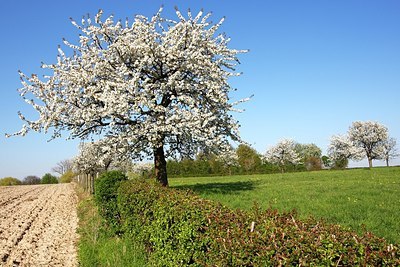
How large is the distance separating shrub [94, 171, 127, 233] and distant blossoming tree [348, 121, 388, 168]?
60067 mm

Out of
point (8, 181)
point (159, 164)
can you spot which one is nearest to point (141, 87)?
point (159, 164)

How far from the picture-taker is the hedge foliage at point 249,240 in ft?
10.6

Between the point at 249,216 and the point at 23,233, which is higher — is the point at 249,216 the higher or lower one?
the higher one

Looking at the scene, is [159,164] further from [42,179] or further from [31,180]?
[31,180]

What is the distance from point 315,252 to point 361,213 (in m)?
9.78

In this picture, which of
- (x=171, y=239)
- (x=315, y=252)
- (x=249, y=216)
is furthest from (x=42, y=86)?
(x=315, y=252)

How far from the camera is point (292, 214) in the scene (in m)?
4.69

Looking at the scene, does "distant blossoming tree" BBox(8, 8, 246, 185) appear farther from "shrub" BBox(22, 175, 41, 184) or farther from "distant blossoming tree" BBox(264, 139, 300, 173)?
"shrub" BBox(22, 175, 41, 184)

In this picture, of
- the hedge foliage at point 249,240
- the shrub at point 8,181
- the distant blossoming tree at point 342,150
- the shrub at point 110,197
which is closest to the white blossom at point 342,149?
the distant blossoming tree at point 342,150

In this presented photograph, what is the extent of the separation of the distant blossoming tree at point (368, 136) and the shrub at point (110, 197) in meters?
60.1

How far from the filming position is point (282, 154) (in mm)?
73312

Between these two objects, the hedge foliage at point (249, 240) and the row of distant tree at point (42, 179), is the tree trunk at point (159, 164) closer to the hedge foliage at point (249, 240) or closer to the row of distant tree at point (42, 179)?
the hedge foliage at point (249, 240)

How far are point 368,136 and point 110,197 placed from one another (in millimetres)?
61828

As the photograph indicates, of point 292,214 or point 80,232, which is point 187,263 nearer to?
point 292,214
